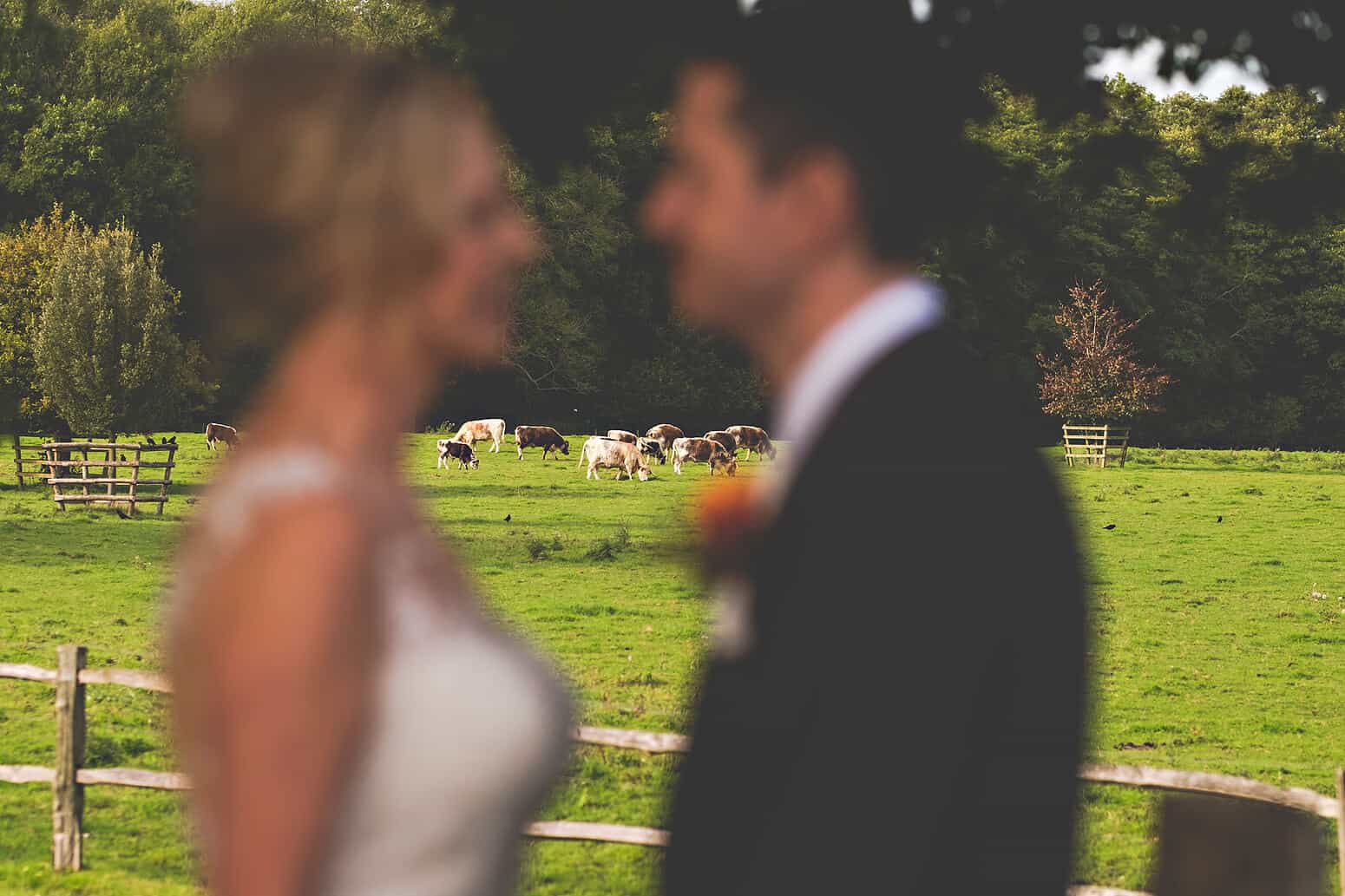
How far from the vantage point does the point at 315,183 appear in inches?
56.3

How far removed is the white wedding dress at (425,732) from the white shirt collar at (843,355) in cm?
34

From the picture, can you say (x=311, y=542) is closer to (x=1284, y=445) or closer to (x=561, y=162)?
(x=561, y=162)

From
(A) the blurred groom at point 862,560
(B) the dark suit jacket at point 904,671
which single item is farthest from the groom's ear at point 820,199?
(B) the dark suit jacket at point 904,671

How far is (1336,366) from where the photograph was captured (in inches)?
2724

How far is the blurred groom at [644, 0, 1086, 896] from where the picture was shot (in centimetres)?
146

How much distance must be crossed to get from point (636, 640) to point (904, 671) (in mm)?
15279

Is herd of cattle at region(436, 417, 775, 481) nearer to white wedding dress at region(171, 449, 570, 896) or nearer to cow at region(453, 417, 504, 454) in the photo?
cow at region(453, 417, 504, 454)

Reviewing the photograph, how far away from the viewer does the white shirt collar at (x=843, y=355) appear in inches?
62.3

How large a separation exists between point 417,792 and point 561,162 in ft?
10.1

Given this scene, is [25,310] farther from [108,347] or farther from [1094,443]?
[1094,443]

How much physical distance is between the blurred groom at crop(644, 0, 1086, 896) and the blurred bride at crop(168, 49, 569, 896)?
216 mm

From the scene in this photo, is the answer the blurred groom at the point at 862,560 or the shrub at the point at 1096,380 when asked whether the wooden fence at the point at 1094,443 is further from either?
the blurred groom at the point at 862,560

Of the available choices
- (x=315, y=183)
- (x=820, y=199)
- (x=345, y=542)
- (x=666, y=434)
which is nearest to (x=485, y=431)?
(x=666, y=434)

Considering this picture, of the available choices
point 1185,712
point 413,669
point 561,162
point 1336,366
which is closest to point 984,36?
point 561,162
